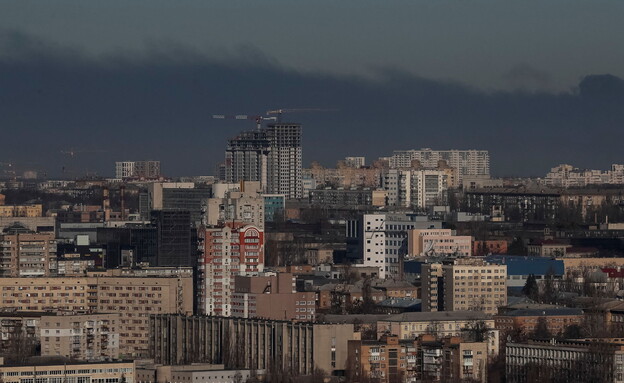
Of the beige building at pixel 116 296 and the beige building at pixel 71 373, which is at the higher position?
the beige building at pixel 116 296

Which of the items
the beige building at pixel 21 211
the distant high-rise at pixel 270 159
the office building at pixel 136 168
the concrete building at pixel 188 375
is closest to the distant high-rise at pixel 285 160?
the distant high-rise at pixel 270 159

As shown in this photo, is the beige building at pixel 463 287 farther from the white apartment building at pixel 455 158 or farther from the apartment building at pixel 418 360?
the white apartment building at pixel 455 158

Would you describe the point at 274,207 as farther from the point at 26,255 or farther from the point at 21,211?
the point at 26,255

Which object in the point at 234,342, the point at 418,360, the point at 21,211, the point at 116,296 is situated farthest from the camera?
the point at 21,211

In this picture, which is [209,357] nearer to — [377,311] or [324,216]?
[377,311]

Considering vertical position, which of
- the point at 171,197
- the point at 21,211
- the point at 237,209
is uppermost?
the point at 171,197

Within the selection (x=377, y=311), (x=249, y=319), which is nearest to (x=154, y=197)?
(x=377, y=311)

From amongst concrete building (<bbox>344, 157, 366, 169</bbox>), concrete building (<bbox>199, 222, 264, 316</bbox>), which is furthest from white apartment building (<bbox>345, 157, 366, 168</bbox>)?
concrete building (<bbox>199, 222, 264, 316</bbox>)

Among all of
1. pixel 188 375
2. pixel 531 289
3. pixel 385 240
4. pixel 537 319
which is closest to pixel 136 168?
pixel 385 240
